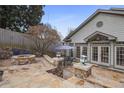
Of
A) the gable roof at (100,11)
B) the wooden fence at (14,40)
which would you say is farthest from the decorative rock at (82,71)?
the wooden fence at (14,40)

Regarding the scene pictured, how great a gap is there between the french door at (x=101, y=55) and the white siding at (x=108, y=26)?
849 millimetres

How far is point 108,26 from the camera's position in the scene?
5.54 metres

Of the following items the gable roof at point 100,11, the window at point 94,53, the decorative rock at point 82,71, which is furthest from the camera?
the window at point 94,53

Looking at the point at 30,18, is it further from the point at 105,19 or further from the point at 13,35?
the point at 105,19

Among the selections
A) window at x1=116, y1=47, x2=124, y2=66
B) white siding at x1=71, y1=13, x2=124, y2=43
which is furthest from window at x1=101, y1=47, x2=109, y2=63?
white siding at x1=71, y1=13, x2=124, y2=43

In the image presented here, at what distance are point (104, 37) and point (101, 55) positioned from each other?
3.28ft

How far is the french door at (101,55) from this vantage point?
564cm

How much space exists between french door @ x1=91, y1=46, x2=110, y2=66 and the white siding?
0.85m

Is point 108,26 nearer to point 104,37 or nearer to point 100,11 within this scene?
point 104,37

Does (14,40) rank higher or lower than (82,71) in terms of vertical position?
higher

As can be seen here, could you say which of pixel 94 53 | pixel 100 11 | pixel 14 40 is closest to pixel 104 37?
pixel 94 53

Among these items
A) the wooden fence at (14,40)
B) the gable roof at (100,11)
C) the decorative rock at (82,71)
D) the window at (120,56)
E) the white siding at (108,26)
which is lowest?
the decorative rock at (82,71)

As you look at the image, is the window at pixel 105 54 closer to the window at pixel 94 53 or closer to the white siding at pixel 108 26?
the window at pixel 94 53

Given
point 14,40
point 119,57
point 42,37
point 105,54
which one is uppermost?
point 42,37
